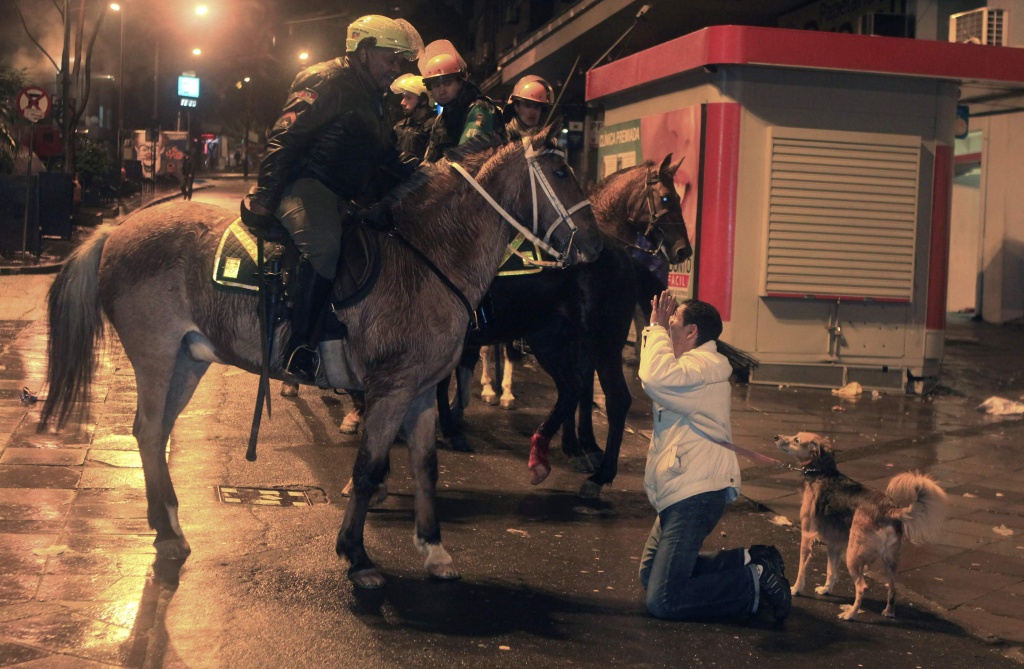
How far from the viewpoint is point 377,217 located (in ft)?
19.9

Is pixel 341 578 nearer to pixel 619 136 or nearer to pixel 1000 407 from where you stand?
pixel 1000 407

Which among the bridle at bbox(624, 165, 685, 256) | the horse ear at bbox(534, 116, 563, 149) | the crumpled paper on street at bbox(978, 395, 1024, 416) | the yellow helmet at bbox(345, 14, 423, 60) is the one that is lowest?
the crumpled paper on street at bbox(978, 395, 1024, 416)

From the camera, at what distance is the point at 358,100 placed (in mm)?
6098

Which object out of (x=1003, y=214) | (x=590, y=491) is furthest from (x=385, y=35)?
(x=1003, y=214)

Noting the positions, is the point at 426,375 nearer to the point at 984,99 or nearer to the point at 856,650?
the point at 856,650

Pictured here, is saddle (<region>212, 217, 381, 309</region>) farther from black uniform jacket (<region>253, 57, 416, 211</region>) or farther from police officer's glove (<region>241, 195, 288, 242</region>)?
black uniform jacket (<region>253, 57, 416, 211</region>)

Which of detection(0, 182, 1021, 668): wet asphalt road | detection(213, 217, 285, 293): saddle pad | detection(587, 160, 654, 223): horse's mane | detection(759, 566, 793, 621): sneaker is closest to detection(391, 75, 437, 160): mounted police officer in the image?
detection(587, 160, 654, 223): horse's mane

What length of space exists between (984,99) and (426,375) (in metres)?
11.6

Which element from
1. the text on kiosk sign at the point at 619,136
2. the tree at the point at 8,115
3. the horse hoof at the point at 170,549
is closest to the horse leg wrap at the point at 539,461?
the horse hoof at the point at 170,549

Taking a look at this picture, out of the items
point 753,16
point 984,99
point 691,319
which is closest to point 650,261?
point 691,319

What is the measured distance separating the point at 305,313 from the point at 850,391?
897 cm

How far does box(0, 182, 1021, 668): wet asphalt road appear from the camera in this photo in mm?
5156

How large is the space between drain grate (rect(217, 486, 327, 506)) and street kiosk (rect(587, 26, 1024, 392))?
7036mm

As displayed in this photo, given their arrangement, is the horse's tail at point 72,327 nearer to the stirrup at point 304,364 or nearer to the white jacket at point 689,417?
the stirrup at point 304,364
